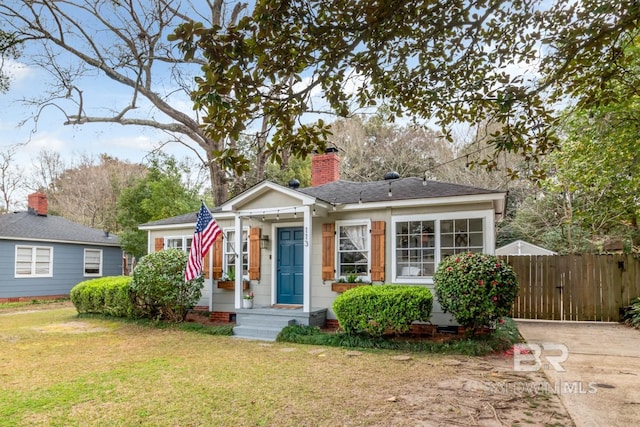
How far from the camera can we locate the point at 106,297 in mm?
10688

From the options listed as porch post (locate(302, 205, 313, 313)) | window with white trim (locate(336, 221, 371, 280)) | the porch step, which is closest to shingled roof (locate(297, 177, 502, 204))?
window with white trim (locate(336, 221, 371, 280))

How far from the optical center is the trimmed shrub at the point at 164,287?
9500 mm

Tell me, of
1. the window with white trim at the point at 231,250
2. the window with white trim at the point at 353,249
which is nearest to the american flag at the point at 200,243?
the window with white trim at the point at 231,250

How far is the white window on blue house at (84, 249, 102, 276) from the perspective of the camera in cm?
1784

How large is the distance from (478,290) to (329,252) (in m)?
3.49

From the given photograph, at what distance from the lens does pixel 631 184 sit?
8.69m

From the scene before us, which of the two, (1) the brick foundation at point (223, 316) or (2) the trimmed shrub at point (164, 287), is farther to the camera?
(1) the brick foundation at point (223, 316)

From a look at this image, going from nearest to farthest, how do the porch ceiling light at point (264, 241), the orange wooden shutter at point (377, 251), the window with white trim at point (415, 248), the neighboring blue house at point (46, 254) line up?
the window with white trim at point (415, 248) < the orange wooden shutter at point (377, 251) < the porch ceiling light at point (264, 241) < the neighboring blue house at point (46, 254)

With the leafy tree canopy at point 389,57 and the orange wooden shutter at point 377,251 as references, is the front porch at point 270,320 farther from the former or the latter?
the leafy tree canopy at point 389,57

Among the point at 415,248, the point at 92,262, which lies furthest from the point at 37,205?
the point at 415,248

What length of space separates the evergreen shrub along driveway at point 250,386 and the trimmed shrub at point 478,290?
0.73 metres

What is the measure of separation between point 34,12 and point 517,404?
16824 mm

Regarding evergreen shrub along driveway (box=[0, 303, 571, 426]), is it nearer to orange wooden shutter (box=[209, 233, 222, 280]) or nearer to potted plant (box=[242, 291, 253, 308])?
potted plant (box=[242, 291, 253, 308])

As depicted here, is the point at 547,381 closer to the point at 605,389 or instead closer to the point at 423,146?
the point at 605,389
